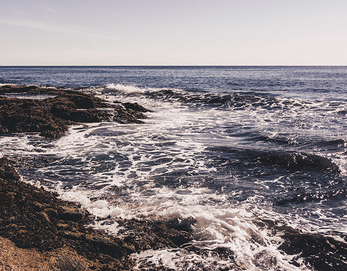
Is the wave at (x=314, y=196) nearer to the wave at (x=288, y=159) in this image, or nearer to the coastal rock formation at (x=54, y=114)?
the wave at (x=288, y=159)

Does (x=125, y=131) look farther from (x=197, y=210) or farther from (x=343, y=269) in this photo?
(x=343, y=269)

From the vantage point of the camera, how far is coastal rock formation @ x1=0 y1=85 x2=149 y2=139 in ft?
37.0

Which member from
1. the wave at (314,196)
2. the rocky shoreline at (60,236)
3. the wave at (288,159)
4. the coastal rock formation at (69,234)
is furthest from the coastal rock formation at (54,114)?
the wave at (314,196)

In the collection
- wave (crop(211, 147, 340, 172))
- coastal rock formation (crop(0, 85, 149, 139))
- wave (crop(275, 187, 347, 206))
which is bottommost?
wave (crop(275, 187, 347, 206))

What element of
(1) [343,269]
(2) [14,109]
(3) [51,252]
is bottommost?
(1) [343,269]

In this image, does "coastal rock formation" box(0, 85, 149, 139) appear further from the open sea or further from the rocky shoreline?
the rocky shoreline

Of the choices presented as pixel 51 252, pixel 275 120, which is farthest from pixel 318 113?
pixel 51 252

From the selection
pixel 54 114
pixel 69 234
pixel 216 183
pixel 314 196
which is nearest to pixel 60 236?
pixel 69 234

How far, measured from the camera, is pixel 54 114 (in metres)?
13.2

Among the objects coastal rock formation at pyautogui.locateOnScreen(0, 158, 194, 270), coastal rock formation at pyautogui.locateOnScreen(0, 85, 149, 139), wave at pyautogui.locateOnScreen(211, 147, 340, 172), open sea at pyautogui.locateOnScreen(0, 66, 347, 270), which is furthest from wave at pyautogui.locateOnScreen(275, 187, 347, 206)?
coastal rock formation at pyautogui.locateOnScreen(0, 85, 149, 139)

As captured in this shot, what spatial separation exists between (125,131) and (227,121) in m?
6.54

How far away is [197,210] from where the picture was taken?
5410 millimetres

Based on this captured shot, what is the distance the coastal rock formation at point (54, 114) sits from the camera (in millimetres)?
11273

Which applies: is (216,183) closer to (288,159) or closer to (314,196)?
(314,196)
